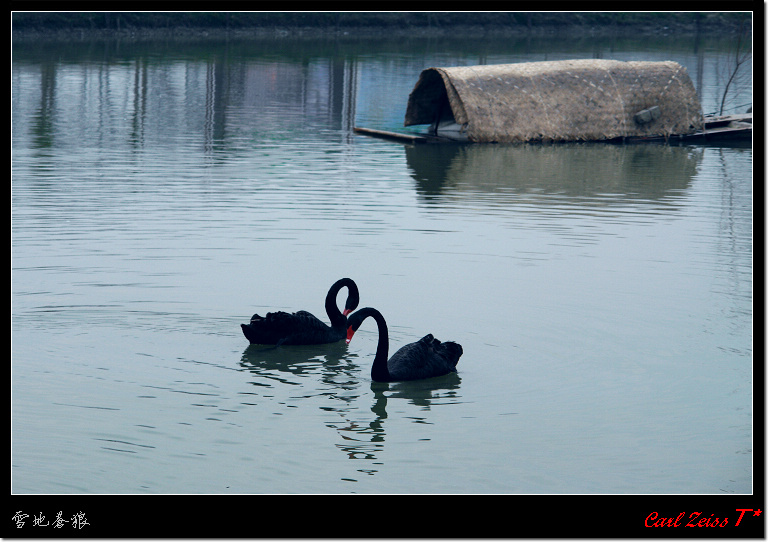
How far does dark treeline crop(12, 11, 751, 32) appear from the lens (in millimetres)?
45375

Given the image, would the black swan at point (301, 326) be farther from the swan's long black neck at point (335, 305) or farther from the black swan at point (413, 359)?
the black swan at point (413, 359)

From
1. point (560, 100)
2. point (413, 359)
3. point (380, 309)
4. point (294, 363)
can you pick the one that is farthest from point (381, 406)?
point (560, 100)

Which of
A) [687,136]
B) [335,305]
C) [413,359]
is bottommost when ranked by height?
[413,359]

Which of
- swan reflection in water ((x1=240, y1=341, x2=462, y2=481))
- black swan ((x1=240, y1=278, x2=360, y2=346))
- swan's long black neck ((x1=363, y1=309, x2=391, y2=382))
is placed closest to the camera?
swan reflection in water ((x1=240, y1=341, x2=462, y2=481))

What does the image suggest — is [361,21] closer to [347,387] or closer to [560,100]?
[560,100]

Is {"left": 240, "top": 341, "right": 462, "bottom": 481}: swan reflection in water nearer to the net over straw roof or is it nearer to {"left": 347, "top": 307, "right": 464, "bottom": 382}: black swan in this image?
{"left": 347, "top": 307, "right": 464, "bottom": 382}: black swan

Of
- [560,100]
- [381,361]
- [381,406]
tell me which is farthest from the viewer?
[560,100]

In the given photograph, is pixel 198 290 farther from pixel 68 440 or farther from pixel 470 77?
pixel 470 77

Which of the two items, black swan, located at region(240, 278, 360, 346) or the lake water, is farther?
black swan, located at region(240, 278, 360, 346)

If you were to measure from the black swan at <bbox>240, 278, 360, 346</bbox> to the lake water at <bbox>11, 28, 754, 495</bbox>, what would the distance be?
14cm

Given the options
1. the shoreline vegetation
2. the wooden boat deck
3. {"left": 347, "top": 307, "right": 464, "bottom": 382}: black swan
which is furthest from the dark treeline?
{"left": 347, "top": 307, "right": 464, "bottom": 382}: black swan

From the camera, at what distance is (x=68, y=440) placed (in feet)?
24.7

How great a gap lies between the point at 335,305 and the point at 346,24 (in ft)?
145

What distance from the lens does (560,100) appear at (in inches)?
890
